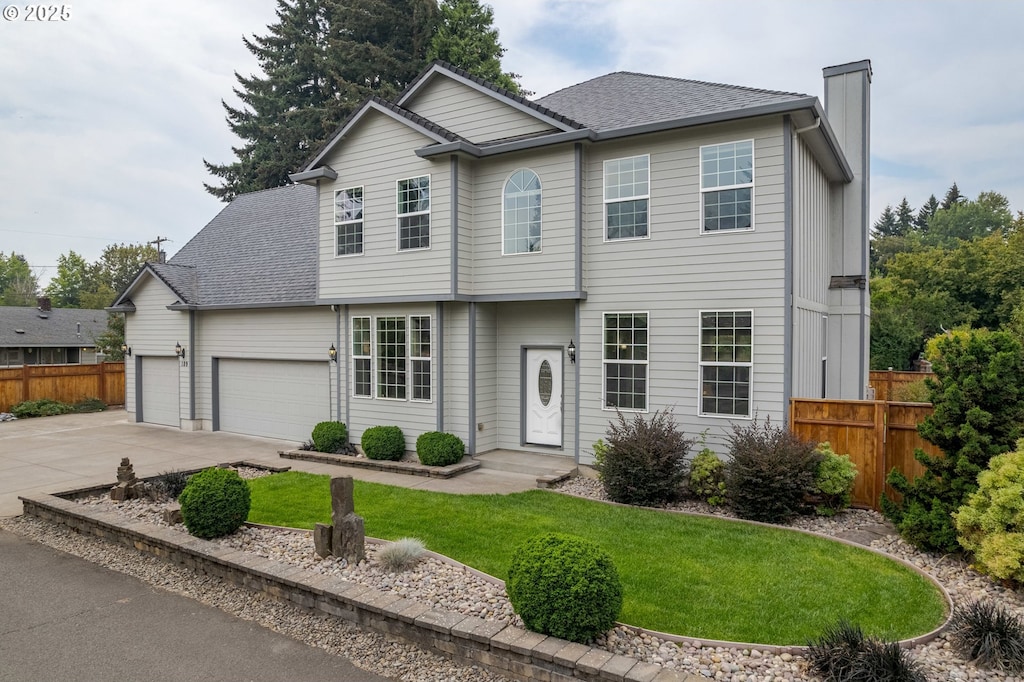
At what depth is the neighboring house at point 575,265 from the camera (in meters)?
9.33

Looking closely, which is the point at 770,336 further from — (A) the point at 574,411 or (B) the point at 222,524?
(B) the point at 222,524

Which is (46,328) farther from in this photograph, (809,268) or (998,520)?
(998,520)

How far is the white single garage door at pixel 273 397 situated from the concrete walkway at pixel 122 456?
42cm

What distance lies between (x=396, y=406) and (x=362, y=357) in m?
1.41

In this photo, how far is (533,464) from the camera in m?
11.0

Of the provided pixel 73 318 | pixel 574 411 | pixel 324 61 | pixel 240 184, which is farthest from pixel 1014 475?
pixel 73 318

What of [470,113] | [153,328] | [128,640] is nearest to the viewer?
[128,640]

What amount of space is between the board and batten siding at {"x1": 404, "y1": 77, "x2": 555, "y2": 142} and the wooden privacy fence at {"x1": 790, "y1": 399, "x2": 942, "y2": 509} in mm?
6640

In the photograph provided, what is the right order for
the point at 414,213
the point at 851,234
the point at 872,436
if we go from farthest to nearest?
the point at 851,234 < the point at 414,213 < the point at 872,436

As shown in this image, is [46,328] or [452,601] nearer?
[452,601]

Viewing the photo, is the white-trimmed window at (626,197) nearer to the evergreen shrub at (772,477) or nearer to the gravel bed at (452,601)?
the evergreen shrub at (772,477)

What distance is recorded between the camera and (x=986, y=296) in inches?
1076

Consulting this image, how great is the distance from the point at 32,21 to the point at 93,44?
229cm

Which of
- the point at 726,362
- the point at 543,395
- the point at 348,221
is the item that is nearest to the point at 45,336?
the point at 348,221
